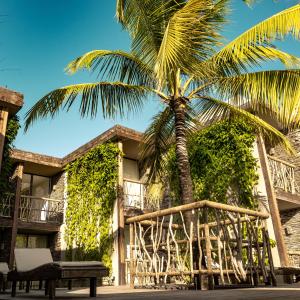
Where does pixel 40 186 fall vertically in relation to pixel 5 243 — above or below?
above

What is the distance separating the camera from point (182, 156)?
746cm

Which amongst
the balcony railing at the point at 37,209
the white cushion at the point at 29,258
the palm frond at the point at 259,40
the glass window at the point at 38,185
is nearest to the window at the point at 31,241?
the balcony railing at the point at 37,209

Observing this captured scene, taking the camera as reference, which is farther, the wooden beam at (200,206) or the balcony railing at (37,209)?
the balcony railing at (37,209)

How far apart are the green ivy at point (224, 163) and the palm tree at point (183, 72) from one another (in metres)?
1.42

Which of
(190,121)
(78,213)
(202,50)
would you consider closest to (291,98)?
(202,50)

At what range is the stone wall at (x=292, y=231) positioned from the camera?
10945 millimetres

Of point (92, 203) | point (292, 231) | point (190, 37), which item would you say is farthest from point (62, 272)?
point (292, 231)

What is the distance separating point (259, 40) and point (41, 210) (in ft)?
33.0

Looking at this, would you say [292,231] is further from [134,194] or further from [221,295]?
[221,295]

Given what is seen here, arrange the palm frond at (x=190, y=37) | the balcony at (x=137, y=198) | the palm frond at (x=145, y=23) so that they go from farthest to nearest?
the balcony at (x=137, y=198), the palm frond at (x=145, y=23), the palm frond at (x=190, y=37)

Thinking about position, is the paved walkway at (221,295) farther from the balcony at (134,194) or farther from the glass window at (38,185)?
the glass window at (38,185)

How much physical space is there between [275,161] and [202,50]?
5.28 metres

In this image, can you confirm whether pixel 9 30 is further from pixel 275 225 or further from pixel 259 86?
pixel 275 225

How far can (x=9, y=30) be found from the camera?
3.74 metres
